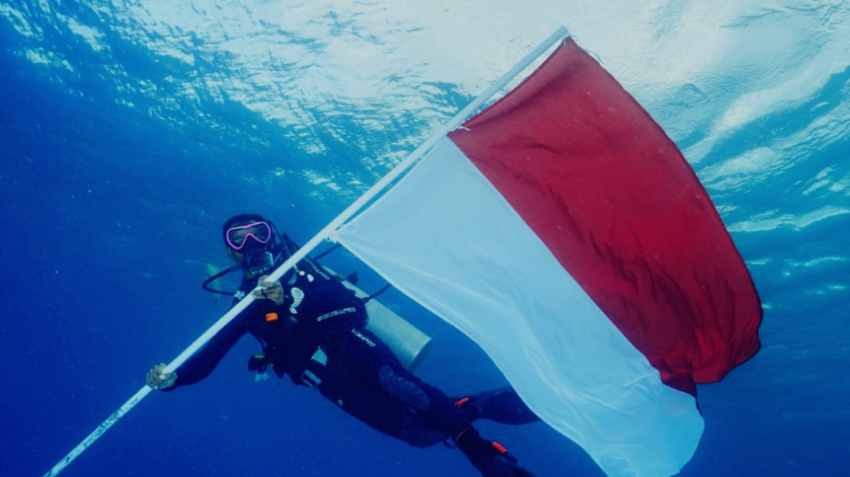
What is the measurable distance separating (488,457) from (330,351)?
261cm

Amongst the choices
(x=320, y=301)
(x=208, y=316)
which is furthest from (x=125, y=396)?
(x=320, y=301)

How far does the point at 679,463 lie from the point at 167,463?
165472 mm

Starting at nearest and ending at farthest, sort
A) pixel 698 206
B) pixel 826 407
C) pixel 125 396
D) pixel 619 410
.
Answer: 1. pixel 698 206
2. pixel 619 410
3. pixel 826 407
4. pixel 125 396

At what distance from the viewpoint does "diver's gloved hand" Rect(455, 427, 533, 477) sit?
4.76 m

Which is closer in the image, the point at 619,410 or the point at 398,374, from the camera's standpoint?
the point at 619,410

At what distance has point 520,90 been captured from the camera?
4102 mm

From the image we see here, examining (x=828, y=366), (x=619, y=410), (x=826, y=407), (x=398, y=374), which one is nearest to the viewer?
(x=619, y=410)

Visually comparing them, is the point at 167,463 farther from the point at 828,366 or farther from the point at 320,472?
the point at 828,366

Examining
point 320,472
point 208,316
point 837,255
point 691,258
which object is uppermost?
point 208,316

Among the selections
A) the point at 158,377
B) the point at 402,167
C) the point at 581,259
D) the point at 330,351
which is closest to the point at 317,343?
the point at 330,351

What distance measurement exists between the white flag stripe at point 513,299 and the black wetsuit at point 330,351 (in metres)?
1.92

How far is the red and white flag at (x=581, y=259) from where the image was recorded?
3.99 meters

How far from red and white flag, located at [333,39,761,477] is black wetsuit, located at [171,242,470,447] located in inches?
79.9

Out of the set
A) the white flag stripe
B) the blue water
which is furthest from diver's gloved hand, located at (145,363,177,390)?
the blue water
